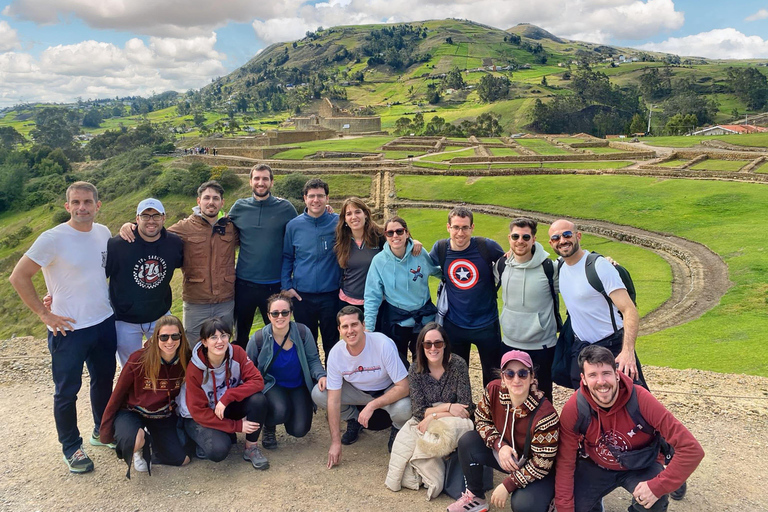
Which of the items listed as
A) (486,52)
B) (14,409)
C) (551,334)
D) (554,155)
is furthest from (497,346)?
(486,52)

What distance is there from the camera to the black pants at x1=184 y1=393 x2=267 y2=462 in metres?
5.06

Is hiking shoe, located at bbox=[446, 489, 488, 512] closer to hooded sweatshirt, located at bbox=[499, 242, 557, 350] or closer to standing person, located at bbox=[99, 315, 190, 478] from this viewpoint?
hooded sweatshirt, located at bbox=[499, 242, 557, 350]

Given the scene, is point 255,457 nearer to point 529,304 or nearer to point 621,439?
point 529,304

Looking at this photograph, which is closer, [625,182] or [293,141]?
[625,182]

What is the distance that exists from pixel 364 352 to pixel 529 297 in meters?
1.80

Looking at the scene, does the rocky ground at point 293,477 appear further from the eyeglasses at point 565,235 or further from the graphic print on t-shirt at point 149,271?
the eyeglasses at point 565,235

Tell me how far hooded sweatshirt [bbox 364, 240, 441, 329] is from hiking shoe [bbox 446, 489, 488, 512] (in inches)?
76.5

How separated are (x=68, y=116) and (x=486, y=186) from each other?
138 meters

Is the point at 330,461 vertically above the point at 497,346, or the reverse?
the point at 497,346

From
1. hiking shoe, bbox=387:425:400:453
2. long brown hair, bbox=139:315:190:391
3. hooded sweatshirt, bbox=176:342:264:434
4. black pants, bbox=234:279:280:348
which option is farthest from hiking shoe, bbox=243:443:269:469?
black pants, bbox=234:279:280:348

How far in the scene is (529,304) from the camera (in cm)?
520

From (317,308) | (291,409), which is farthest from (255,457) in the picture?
(317,308)

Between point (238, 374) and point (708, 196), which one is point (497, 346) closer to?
point (238, 374)

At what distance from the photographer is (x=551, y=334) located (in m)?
5.30
